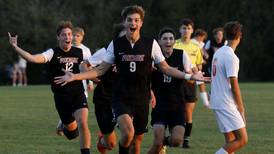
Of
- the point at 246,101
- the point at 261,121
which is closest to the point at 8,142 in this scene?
the point at 261,121

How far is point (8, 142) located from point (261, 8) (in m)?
38.2

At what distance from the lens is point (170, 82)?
36.1ft

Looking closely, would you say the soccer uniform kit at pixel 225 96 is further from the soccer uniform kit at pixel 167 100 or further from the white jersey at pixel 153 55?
the soccer uniform kit at pixel 167 100

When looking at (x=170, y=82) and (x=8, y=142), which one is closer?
(x=170, y=82)

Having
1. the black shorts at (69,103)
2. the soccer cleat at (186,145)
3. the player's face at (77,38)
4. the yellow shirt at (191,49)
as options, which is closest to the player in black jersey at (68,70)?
the black shorts at (69,103)

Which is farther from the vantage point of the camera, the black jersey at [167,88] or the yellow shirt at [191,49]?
the yellow shirt at [191,49]

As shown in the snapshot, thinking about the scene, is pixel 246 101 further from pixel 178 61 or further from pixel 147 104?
pixel 147 104

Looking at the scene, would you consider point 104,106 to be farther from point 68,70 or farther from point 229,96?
point 229,96

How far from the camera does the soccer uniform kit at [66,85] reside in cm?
1146

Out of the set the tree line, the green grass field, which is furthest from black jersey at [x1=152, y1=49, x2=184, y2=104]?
the tree line

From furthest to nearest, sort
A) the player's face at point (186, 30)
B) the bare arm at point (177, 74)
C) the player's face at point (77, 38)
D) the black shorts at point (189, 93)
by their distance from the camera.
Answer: the player's face at point (77, 38) < the player's face at point (186, 30) < the black shorts at point (189, 93) < the bare arm at point (177, 74)

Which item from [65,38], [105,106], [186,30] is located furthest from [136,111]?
[186,30]

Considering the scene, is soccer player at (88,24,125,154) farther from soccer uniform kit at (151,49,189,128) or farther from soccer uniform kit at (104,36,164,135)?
soccer uniform kit at (104,36,164,135)

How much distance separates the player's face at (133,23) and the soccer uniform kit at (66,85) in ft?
6.66
